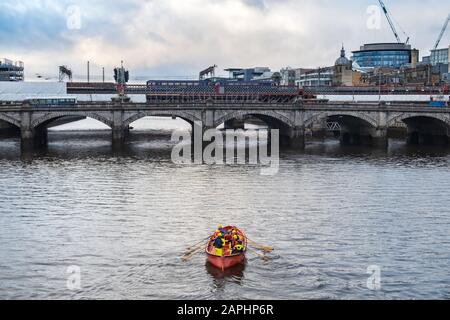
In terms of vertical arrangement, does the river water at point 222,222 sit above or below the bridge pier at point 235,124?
below

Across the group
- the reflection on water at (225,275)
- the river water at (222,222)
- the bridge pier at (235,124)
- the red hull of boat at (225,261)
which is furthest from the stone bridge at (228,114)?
the reflection on water at (225,275)

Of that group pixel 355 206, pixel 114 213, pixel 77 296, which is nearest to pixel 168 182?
pixel 114 213

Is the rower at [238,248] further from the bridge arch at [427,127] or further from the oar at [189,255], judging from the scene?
the bridge arch at [427,127]

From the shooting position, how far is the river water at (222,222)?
132 feet

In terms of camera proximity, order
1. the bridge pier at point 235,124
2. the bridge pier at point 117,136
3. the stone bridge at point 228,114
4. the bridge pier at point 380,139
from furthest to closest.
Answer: the bridge pier at point 235,124 → the bridge pier at point 380,139 → the bridge pier at point 117,136 → the stone bridge at point 228,114

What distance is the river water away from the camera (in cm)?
4016

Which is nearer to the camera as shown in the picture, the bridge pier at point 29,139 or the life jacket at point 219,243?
the life jacket at point 219,243

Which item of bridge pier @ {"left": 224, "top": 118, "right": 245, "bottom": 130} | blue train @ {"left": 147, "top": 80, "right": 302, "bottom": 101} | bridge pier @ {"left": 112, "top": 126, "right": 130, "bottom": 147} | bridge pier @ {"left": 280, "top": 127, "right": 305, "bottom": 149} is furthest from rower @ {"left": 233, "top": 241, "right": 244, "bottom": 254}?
bridge pier @ {"left": 224, "top": 118, "right": 245, "bottom": 130}

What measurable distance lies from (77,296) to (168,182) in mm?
40251

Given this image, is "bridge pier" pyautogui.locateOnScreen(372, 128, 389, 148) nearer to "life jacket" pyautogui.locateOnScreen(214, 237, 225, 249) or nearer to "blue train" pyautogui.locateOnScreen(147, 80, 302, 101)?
"blue train" pyautogui.locateOnScreen(147, 80, 302, 101)

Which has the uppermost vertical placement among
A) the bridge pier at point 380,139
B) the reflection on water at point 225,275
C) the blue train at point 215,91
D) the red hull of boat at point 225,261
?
the blue train at point 215,91

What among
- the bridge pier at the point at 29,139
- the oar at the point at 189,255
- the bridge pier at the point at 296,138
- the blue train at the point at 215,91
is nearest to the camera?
the oar at the point at 189,255

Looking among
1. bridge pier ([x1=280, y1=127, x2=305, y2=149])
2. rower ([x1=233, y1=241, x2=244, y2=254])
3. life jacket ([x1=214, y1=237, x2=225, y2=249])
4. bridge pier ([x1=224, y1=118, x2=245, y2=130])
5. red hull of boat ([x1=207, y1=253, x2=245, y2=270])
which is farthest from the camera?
bridge pier ([x1=224, y1=118, x2=245, y2=130])
